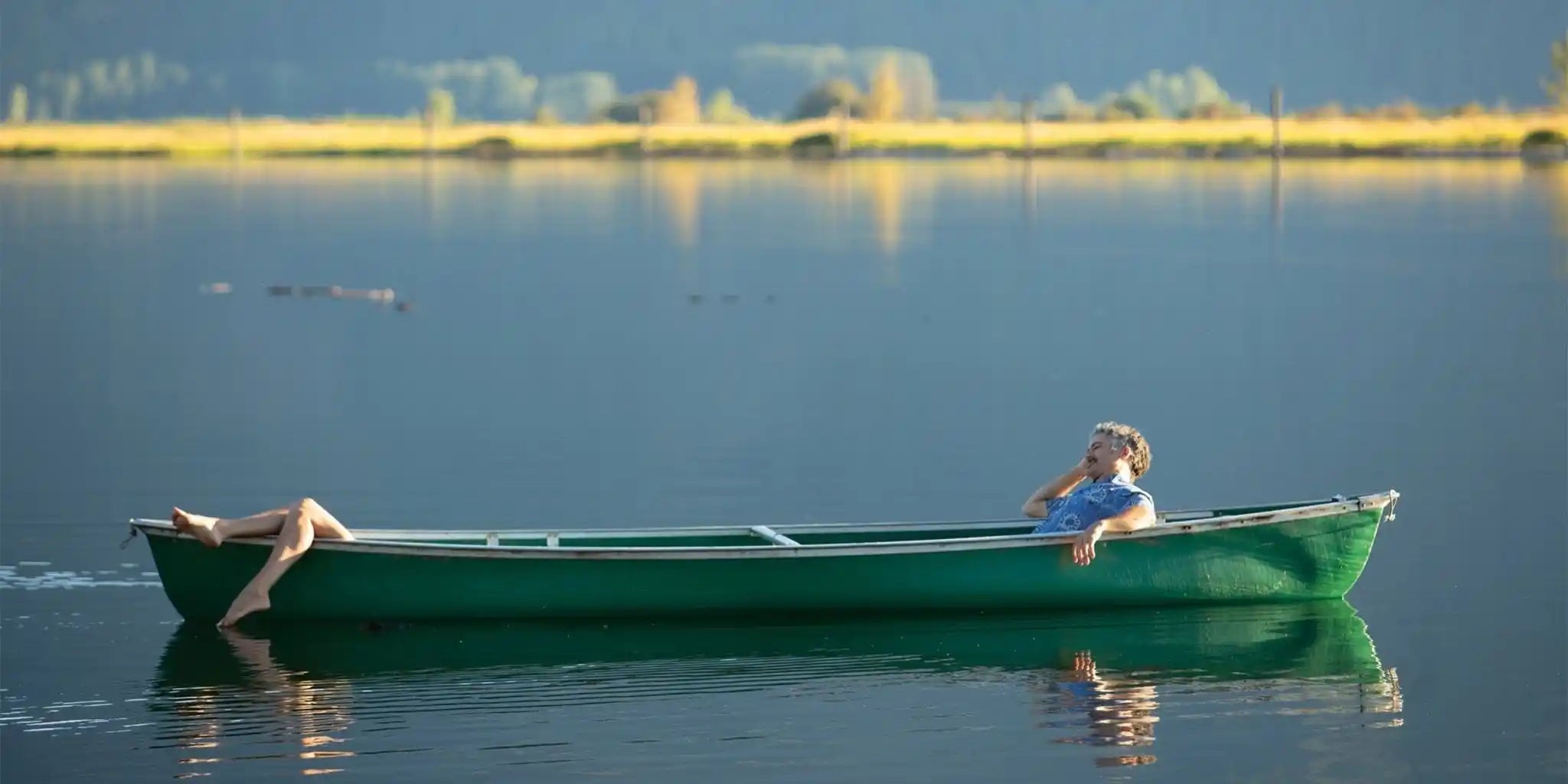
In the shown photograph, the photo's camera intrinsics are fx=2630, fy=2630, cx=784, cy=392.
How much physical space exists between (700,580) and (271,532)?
2073 millimetres

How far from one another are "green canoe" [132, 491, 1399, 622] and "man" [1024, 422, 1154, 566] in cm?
10

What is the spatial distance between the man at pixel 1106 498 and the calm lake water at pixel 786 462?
0.50 m

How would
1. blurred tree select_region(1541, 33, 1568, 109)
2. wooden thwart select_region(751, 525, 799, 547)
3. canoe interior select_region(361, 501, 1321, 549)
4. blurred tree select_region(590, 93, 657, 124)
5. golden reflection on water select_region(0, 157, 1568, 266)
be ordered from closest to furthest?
wooden thwart select_region(751, 525, 799, 547) → canoe interior select_region(361, 501, 1321, 549) → golden reflection on water select_region(0, 157, 1568, 266) → blurred tree select_region(1541, 33, 1568, 109) → blurred tree select_region(590, 93, 657, 124)

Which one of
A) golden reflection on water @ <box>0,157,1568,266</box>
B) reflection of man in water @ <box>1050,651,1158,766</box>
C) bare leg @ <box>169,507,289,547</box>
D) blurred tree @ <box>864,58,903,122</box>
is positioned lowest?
reflection of man in water @ <box>1050,651,1158,766</box>

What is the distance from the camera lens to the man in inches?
503

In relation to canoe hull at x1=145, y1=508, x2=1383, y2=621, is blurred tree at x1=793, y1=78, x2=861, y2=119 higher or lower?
higher

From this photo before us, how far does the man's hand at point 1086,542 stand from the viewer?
12.7m

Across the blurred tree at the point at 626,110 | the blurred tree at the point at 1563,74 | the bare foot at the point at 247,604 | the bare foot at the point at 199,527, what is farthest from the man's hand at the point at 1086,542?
the blurred tree at the point at 626,110

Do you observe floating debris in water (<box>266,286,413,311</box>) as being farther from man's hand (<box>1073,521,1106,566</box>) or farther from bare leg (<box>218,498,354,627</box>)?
man's hand (<box>1073,521,1106,566</box>)

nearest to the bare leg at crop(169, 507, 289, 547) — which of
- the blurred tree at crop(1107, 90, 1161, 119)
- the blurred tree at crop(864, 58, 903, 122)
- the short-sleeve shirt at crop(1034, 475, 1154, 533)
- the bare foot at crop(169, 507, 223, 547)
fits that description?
the bare foot at crop(169, 507, 223, 547)

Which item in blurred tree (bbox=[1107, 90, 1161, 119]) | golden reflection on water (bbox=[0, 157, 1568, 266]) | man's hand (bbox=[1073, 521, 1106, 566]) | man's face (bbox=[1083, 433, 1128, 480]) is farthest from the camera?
blurred tree (bbox=[1107, 90, 1161, 119])

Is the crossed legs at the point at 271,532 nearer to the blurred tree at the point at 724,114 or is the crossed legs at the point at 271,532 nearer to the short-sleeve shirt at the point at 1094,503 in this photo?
the short-sleeve shirt at the point at 1094,503

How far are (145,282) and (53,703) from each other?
25.4m

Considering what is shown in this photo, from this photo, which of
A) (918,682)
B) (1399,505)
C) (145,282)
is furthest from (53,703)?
(145,282)
